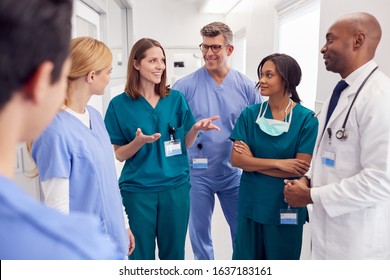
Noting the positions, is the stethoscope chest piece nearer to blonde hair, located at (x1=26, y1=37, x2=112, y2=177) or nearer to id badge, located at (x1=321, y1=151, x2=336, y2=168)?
id badge, located at (x1=321, y1=151, x2=336, y2=168)

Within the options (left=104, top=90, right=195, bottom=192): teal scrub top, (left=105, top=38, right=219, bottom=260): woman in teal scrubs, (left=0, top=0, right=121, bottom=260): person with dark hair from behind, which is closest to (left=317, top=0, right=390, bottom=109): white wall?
(left=105, top=38, right=219, bottom=260): woman in teal scrubs

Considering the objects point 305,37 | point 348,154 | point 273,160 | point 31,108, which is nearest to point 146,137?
point 273,160

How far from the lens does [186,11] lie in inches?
282

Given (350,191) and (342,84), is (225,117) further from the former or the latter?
(350,191)

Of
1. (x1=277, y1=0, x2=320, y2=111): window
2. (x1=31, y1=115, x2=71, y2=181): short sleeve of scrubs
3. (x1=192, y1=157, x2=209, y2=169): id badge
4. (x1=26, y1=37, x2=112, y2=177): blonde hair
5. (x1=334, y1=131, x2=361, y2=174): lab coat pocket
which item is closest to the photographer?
(x1=31, y1=115, x2=71, y2=181): short sleeve of scrubs

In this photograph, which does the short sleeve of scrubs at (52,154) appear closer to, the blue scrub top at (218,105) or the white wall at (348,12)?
the blue scrub top at (218,105)

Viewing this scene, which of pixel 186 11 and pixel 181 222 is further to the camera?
pixel 186 11

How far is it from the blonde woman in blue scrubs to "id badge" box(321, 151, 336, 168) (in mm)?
873

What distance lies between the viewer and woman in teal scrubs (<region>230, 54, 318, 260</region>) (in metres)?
1.69

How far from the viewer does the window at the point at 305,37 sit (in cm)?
312

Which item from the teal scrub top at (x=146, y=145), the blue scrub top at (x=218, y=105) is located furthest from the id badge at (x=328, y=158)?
the blue scrub top at (x=218, y=105)

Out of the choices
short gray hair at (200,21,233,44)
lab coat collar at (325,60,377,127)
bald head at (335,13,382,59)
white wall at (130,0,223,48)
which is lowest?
lab coat collar at (325,60,377,127)

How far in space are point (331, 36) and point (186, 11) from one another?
618cm
